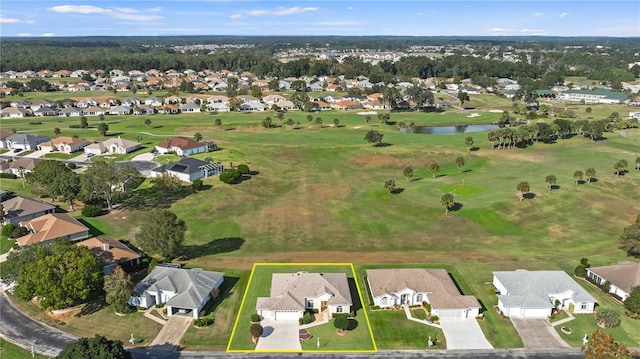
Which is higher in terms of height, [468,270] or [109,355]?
[109,355]

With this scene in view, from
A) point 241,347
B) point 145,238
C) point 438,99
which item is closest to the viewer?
point 241,347

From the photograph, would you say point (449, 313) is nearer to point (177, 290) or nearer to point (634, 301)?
point (634, 301)

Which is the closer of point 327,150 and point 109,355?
point 109,355

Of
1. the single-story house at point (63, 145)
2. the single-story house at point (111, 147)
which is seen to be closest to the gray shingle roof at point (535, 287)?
the single-story house at point (111, 147)

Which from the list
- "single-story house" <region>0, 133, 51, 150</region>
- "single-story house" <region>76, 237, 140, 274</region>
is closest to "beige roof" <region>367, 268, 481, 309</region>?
"single-story house" <region>76, 237, 140, 274</region>

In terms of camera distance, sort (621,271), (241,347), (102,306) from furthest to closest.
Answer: (621,271), (102,306), (241,347)

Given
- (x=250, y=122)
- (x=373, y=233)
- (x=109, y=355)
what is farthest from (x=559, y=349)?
(x=250, y=122)

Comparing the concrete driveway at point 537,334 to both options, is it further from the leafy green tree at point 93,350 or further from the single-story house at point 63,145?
the single-story house at point 63,145

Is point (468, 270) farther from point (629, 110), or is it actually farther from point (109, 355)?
point (629, 110)
